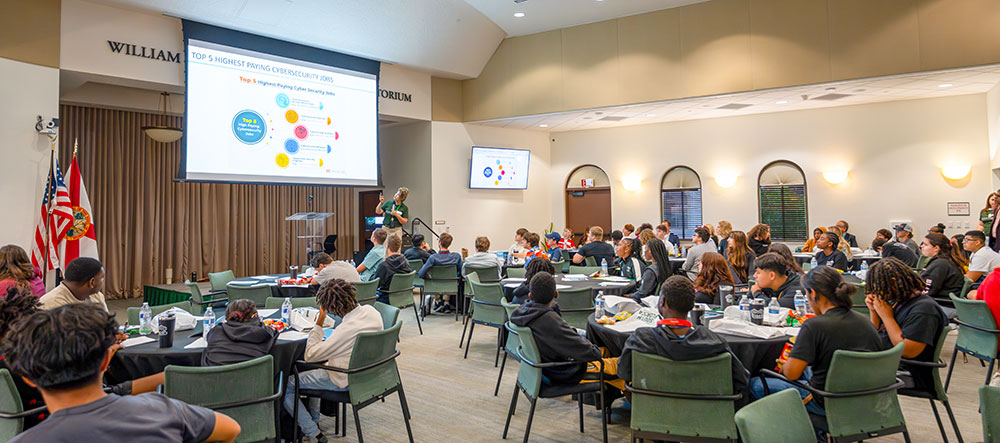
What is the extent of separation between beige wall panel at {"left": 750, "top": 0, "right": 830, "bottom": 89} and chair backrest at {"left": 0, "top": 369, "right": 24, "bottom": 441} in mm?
9562

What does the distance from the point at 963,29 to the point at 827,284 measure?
7475 mm

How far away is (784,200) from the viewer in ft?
36.4

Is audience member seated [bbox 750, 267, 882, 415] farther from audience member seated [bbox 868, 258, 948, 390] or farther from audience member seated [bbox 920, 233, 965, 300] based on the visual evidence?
audience member seated [bbox 920, 233, 965, 300]

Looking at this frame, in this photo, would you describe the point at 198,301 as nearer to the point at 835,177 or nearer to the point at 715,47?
the point at 715,47

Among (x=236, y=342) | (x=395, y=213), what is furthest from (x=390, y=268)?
(x=236, y=342)

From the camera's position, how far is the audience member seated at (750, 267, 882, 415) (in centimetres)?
270

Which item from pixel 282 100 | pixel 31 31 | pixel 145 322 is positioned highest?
pixel 31 31

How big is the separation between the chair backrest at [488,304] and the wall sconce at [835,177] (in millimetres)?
8425

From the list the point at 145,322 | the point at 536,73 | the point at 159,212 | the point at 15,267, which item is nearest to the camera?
the point at 145,322

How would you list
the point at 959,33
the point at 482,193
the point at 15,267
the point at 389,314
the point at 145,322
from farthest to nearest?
the point at 482,193 → the point at 959,33 → the point at 389,314 → the point at 15,267 → the point at 145,322

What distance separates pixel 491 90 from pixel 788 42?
17.7 feet

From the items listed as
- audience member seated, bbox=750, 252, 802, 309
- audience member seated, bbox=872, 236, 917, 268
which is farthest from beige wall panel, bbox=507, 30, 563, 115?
audience member seated, bbox=750, 252, 802, 309

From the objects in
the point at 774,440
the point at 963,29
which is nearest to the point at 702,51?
the point at 963,29

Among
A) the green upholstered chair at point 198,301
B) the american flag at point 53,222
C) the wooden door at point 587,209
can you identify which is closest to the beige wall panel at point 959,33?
A: the wooden door at point 587,209
